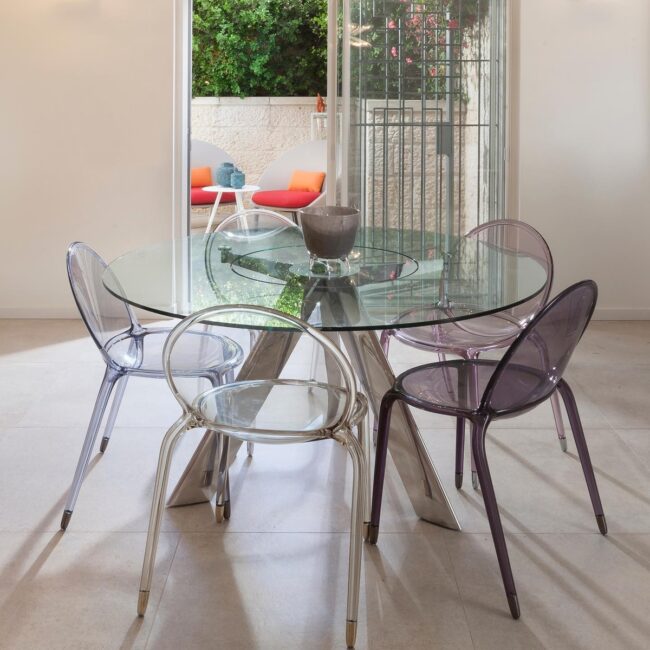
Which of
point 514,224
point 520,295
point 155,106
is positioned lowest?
point 520,295

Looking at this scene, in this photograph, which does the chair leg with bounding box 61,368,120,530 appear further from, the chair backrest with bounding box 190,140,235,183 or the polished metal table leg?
the chair backrest with bounding box 190,140,235,183

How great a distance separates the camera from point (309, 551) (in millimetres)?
2510

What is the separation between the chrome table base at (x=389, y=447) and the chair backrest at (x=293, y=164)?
455cm

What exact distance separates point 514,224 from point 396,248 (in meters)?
0.44

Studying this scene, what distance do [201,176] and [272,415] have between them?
5.56 m

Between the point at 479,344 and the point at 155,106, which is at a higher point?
the point at 155,106

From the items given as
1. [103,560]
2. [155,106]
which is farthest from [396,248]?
[155,106]

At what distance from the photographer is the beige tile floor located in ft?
7.07

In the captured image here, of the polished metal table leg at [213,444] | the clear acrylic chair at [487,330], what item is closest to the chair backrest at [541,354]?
the clear acrylic chair at [487,330]

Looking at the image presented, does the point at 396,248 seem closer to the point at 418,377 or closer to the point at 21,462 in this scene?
the point at 418,377

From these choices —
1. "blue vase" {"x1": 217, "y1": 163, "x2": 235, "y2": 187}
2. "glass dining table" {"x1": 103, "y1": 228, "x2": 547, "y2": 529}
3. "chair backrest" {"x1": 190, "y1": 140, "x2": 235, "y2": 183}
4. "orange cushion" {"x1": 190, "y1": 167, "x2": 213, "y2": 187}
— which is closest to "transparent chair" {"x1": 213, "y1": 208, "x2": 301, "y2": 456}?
"glass dining table" {"x1": 103, "y1": 228, "x2": 547, "y2": 529}

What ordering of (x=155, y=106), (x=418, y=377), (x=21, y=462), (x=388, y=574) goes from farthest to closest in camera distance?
(x=155, y=106) < (x=21, y=462) < (x=418, y=377) < (x=388, y=574)

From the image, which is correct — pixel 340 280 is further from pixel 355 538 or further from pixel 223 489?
pixel 355 538

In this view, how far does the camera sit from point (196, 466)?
9.05 feet
